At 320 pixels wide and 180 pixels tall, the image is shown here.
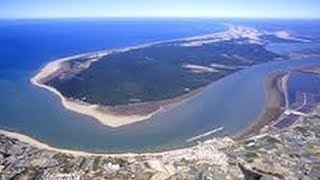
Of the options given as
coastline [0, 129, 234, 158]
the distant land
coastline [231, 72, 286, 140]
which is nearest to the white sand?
the distant land

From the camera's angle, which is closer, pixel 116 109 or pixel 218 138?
pixel 218 138

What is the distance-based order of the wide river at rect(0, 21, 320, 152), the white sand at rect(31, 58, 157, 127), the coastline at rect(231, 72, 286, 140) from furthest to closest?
the white sand at rect(31, 58, 157, 127)
the coastline at rect(231, 72, 286, 140)
the wide river at rect(0, 21, 320, 152)

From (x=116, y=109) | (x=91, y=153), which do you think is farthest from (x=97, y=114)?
(x=91, y=153)

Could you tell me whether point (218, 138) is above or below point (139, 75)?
A: below

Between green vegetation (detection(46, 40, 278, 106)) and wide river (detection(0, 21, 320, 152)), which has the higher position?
green vegetation (detection(46, 40, 278, 106))

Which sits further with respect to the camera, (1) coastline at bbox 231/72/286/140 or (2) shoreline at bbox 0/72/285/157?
(1) coastline at bbox 231/72/286/140

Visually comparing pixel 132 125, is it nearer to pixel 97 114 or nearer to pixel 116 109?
pixel 97 114

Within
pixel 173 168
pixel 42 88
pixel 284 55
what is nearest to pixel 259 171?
pixel 173 168

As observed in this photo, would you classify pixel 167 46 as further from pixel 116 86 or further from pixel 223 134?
pixel 223 134

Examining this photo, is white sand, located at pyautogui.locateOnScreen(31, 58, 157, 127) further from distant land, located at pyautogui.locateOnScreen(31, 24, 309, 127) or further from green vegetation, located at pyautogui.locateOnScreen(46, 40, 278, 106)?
green vegetation, located at pyautogui.locateOnScreen(46, 40, 278, 106)
